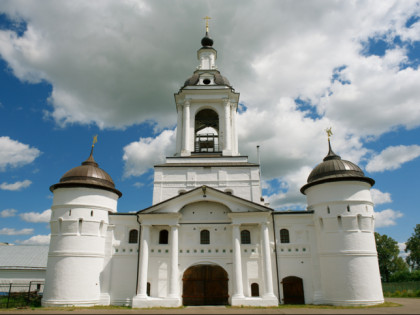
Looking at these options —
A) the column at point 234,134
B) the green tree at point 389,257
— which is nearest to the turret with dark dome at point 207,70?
the column at point 234,134

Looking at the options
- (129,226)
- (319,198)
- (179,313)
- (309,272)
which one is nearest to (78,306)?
(129,226)

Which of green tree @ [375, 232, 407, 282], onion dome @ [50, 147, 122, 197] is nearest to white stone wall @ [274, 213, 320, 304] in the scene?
onion dome @ [50, 147, 122, 197]

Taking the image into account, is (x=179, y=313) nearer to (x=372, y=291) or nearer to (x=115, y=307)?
(x=115, y=307)

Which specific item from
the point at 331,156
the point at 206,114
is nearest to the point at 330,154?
the point at 331,156

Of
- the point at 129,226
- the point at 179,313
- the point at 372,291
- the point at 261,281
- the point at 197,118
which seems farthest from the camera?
the point at 197,118

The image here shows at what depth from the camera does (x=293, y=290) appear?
20781 millimetres

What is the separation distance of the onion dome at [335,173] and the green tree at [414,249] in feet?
128

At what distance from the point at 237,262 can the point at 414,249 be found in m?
→ 45.7

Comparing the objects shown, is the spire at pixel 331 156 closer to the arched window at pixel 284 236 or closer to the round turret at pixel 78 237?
the arched window at pixel 284 236

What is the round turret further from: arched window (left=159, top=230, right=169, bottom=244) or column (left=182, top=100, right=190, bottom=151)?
column (left=182, top=100, right=190, bottom=151)

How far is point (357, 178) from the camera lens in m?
21.3

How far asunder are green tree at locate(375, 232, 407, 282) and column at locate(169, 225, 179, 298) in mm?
46863

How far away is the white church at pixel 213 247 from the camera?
65.2 feet

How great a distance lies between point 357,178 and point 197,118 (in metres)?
16.0
